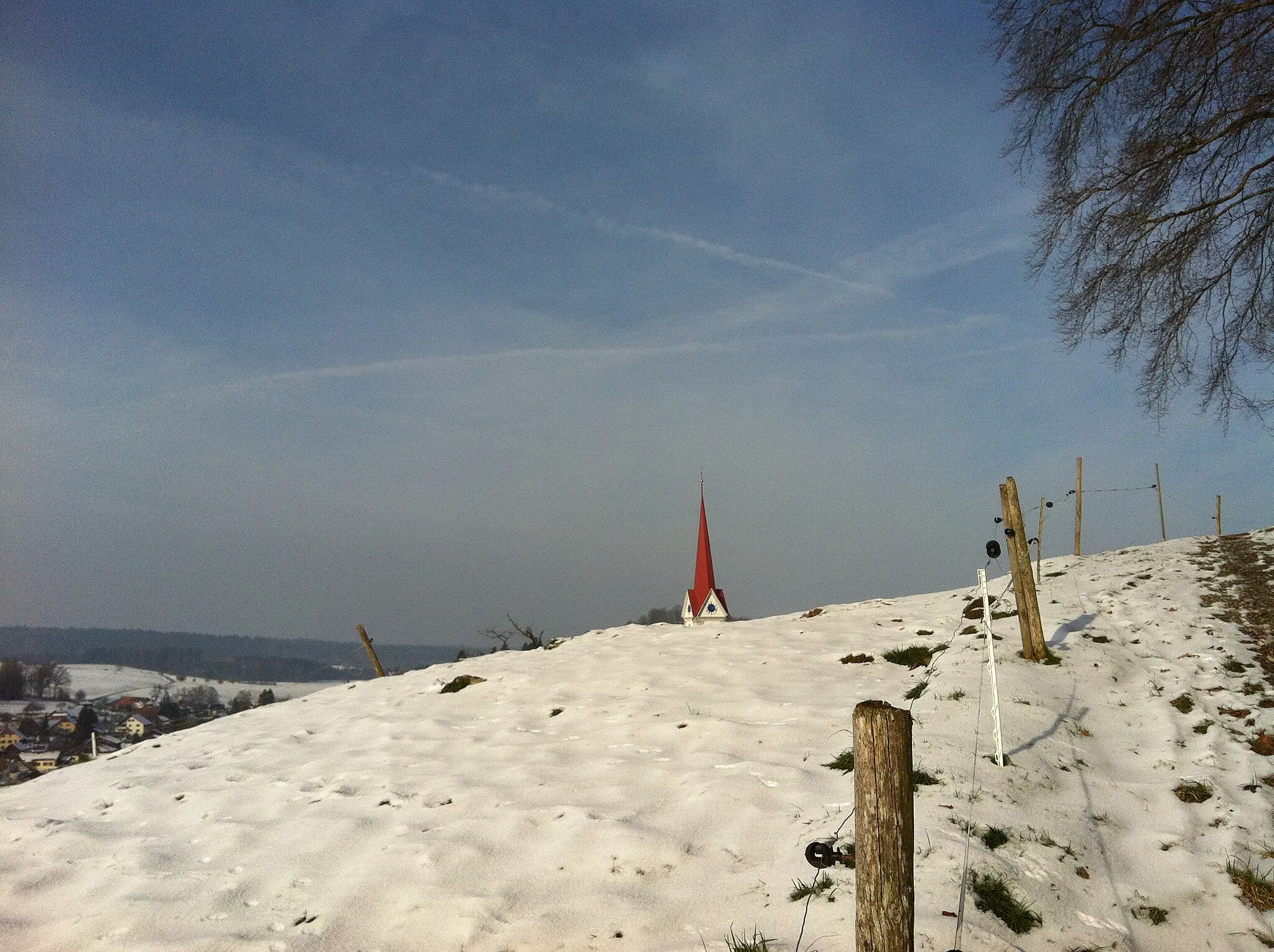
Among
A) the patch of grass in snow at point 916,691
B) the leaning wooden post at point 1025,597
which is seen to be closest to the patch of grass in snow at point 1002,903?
the patch of grass in snow at point 916,691

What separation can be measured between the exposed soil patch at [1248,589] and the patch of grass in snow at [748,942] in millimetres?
7735

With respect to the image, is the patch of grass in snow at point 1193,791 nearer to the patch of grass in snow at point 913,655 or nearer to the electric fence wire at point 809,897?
the electric fence wire at point 809,897

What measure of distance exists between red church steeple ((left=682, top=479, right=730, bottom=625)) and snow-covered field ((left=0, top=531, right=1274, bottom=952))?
26.5 metres

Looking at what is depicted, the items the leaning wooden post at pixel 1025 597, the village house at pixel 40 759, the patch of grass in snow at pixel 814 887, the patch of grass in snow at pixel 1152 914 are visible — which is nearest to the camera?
the patch of grass in snow at pixel 1152 914

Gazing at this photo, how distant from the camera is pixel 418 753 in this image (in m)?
9.63

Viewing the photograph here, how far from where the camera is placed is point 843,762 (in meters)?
7.46

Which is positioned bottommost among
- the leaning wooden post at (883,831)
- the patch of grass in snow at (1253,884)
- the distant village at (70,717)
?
the distant village at (70,717)

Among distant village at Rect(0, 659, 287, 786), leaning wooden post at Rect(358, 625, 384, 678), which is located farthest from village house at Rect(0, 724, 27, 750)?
leaning wooden post at Rect(358, 625, 384, 678)

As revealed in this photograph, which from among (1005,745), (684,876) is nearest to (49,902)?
(684,876)

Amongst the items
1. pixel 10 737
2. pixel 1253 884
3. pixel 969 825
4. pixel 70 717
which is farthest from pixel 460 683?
pixel 70 717

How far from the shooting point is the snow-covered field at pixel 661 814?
5.25 meters

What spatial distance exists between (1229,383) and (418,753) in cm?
1339

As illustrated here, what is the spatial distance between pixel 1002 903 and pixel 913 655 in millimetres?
6862

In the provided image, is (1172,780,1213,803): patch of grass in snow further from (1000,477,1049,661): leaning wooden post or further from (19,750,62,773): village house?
(19,750,62,773): village house
